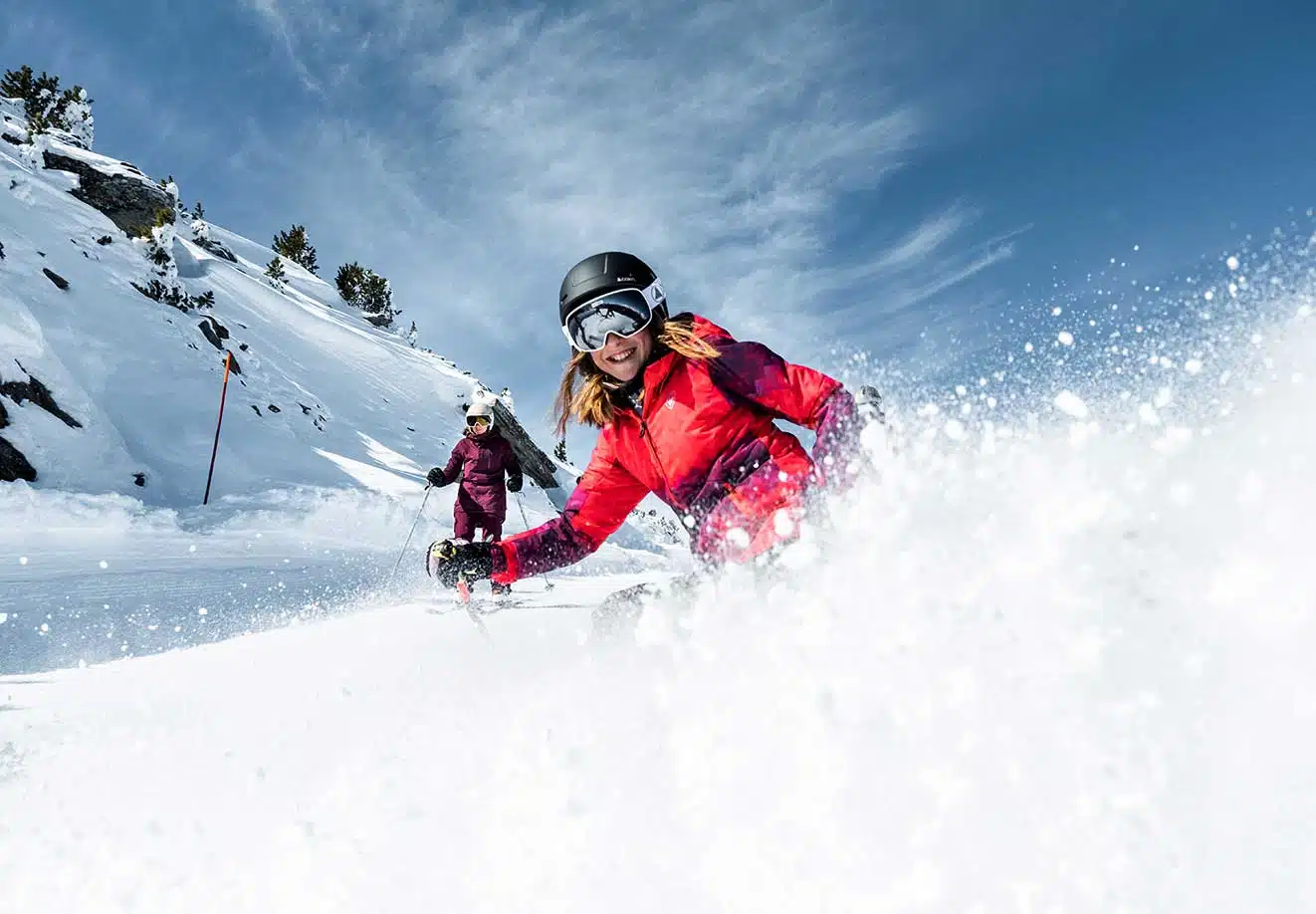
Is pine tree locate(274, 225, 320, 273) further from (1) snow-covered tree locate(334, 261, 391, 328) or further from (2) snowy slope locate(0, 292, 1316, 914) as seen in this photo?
(2) snowy slope locate(0, 292, 1316, 914)

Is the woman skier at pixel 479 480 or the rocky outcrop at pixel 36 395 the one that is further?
the rocky outcrop at pixel 36 395

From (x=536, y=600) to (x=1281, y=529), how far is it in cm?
559

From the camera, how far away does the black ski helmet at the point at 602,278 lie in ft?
9.27

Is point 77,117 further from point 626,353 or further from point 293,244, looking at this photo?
point 626,353

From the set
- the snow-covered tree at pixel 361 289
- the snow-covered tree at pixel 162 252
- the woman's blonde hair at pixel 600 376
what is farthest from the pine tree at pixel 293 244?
the woman's blonde hair at pixel 600 376

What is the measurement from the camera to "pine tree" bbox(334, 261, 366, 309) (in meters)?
47.0

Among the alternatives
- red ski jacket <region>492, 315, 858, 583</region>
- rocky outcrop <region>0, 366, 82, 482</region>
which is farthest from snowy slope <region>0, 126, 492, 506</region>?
red ski jacket <region>492, 315, 858, 583</region>

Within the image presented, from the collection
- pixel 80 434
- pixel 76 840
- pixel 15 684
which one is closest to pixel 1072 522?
pixel 76 840

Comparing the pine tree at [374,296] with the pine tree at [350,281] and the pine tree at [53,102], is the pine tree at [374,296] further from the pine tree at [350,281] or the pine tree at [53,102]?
the pine tree at [53,102]

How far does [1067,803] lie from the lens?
1.15m

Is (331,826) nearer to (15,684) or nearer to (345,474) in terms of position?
(15,684)

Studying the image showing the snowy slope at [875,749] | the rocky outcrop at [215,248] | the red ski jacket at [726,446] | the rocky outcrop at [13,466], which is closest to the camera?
the snowy slope at [875,749]

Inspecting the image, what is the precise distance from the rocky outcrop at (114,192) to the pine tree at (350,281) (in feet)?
59.8

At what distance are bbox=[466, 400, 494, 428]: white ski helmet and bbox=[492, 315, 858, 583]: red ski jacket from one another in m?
6.28
